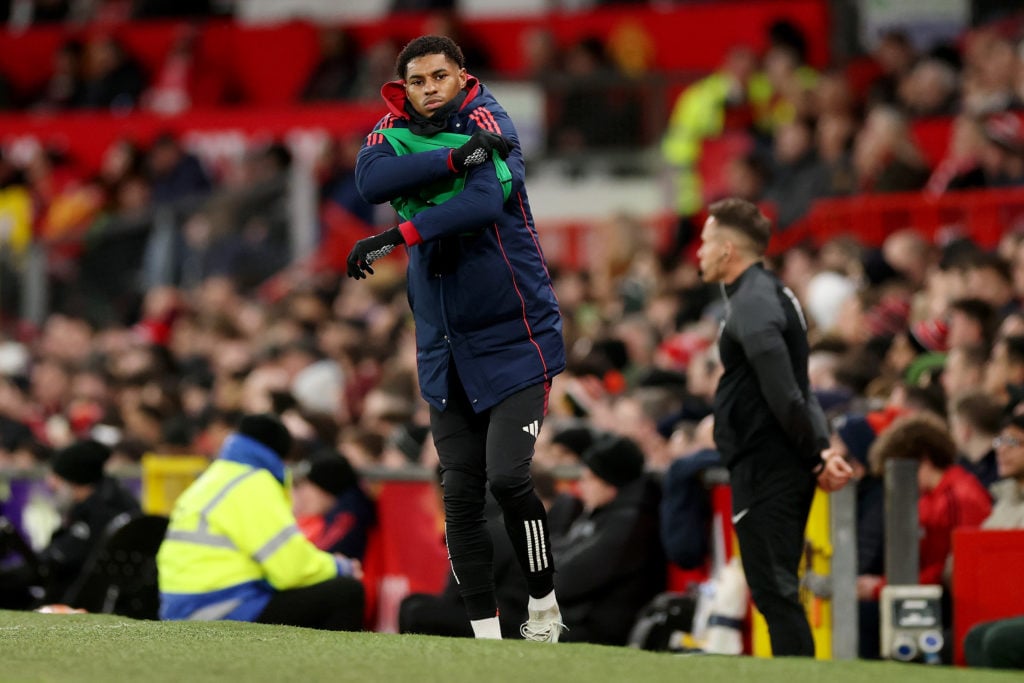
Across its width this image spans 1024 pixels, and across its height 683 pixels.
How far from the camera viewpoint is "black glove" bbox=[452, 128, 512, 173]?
6.16m

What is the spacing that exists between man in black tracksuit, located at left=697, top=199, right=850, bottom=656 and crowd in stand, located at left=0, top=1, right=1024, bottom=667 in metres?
0.94

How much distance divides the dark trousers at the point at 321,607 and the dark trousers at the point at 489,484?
1.87 metres

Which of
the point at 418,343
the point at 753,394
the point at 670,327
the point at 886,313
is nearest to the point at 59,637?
the point at 418,343

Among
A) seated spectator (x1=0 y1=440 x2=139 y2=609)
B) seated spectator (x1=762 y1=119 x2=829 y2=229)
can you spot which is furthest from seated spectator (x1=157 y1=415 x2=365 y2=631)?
seated spectator (x1=762 y1=119 x2=829 y2=229)

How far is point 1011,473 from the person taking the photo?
746 cm

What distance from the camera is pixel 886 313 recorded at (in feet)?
34.8

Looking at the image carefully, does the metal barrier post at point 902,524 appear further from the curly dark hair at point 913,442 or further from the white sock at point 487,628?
the white sock at point 487,628

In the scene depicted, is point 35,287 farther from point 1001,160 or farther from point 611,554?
point 611,554

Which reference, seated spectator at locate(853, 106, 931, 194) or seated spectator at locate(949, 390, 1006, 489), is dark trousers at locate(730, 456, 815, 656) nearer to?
seated spectator at locate(949, 390, 1006, 489)

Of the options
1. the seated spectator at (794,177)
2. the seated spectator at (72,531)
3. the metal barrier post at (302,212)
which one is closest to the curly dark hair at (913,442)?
the seated spectator at (72,531)

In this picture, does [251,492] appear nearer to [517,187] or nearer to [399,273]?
[517,187]

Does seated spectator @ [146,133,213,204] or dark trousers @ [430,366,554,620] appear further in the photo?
seated spectator @ [146,133,213,204]

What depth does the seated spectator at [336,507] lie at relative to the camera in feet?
31.2

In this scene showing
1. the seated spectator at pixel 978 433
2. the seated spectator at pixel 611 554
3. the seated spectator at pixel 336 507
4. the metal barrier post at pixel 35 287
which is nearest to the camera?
the seated spectator at pixel 978 433
